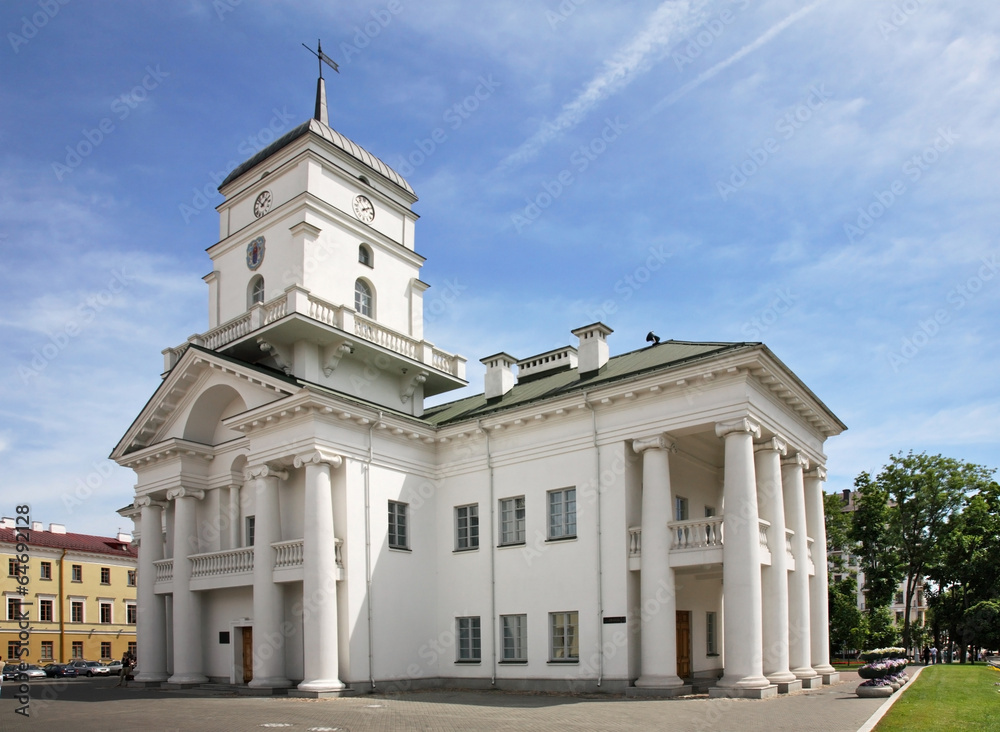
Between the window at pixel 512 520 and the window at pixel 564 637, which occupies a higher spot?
the window at pixel 512 520

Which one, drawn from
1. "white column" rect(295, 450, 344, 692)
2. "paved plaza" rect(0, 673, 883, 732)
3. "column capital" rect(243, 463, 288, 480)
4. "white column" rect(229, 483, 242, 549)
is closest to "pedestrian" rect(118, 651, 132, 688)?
"white column" rect(229, 483, 242, 549)

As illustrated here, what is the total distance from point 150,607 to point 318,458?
10.9 metres

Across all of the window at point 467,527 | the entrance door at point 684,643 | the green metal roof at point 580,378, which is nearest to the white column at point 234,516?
the green metal roof at point 580,378

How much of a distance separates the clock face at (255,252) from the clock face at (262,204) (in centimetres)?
109

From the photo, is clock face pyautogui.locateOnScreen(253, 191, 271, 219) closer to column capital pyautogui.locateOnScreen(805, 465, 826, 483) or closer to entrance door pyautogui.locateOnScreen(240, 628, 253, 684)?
entrance door pyautogui.locateOnScreen(240, 628, 253, 684)

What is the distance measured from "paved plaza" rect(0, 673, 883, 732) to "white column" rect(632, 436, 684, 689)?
3.68 ft

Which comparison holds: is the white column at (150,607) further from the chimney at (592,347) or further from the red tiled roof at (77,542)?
the red tiled roof at (77,542)

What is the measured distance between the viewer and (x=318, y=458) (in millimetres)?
22812

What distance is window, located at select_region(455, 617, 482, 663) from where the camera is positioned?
24.7 metres

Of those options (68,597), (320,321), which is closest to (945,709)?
(320,321)

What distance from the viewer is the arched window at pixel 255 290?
3002cm

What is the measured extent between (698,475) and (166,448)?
17.8 meters

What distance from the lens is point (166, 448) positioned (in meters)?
28.1

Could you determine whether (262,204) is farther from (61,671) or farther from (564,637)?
(61,671)
